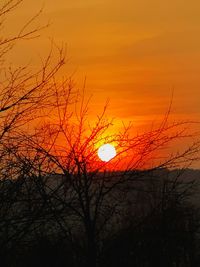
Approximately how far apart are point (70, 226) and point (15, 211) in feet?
7.75

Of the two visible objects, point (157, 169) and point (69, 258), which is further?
point (69, 258)

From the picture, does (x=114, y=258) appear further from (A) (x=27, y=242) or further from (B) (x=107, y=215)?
(A) (x=27, y=242)

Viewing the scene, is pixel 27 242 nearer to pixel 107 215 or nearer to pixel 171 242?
pixel 107 215

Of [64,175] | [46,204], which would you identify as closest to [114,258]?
[64,175]

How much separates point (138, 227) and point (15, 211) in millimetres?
2428

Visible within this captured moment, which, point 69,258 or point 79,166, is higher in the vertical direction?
point 79,166

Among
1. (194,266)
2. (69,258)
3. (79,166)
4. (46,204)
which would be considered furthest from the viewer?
(194,266)

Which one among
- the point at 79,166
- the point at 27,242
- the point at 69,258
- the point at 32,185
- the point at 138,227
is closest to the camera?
the point at 27,242

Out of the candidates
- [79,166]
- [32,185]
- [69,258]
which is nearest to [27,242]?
[32,185]

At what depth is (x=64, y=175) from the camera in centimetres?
926

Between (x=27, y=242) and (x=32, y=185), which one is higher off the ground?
(x=32, y=185)

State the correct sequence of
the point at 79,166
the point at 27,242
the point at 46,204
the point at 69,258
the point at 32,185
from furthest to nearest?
the point at 69,258, the point at 79,166, the point at 32,185, the point at 27,242, the point at 46,204

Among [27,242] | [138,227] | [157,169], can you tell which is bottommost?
[27,242]

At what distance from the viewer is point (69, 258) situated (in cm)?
1084
